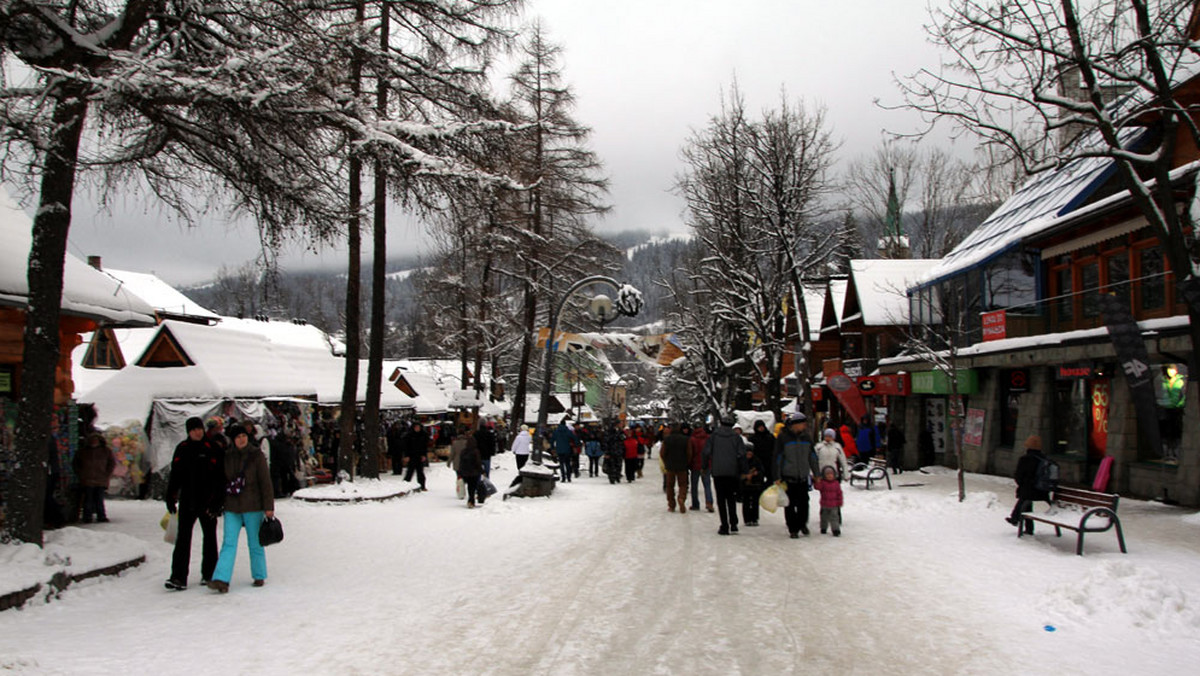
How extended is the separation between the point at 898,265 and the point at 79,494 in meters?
32.7

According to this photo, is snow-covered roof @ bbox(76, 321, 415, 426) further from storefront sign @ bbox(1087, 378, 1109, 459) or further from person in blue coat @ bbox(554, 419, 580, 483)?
storefront sign @ bbox(1087, 378, 1109, 459)

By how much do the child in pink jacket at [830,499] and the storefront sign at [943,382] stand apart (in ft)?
40.2

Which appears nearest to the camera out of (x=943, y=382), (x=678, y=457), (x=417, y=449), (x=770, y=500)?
(x=770, y=500)

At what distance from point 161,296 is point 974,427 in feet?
125

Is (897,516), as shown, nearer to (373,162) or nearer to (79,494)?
(373,162)

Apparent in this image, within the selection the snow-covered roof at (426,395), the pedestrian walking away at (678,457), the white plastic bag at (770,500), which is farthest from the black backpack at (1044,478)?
the snow-covered roof at (426,395)

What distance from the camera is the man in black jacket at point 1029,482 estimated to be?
1220 cm

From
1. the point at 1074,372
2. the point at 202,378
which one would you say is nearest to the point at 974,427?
the point at 1074,372

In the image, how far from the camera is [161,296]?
43.8m

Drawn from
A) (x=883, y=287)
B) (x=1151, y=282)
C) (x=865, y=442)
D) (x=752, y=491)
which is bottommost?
(x=752, y=491)

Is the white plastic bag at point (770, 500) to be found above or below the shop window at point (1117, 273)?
below

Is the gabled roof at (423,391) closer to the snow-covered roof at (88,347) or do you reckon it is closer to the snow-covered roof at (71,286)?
the snow-covered roof at (88,347)

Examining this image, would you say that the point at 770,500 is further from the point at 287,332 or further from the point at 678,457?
the point at 287,332

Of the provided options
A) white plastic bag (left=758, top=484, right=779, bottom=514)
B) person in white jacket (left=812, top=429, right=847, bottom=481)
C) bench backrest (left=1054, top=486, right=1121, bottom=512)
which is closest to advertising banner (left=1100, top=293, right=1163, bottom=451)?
bench backrest (left=1054, top=486, right=1121, bottom=512)
